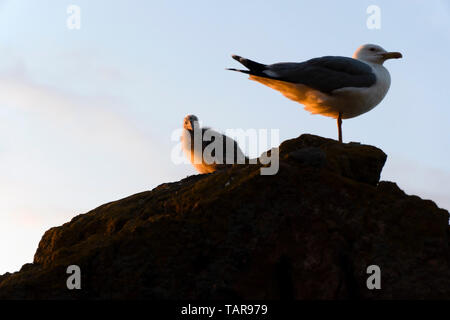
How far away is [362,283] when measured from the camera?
6004 mm

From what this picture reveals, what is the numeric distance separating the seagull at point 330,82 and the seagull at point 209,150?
3761 millimetres

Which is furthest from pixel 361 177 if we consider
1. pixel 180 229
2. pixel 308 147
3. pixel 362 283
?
pixel 180 229

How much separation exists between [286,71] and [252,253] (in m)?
5.19

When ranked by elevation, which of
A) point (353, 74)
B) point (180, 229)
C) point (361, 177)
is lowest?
point (180, 229)

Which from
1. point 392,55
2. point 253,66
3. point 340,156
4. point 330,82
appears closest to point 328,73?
point 330,82

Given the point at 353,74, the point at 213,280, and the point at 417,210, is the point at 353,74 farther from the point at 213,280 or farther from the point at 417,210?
the point at 213,280

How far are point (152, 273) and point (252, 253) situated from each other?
38.7 inches

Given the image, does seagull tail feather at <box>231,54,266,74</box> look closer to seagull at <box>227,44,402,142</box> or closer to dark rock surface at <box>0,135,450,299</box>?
seagull at <box>227,44,402,142</box>
